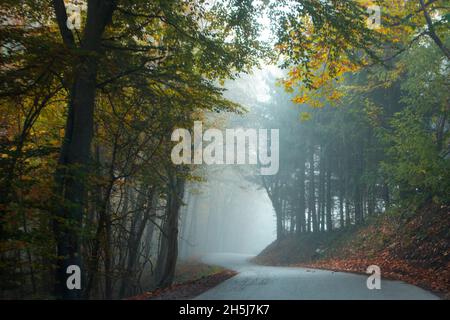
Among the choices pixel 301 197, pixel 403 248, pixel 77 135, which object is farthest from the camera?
pixel 301 197

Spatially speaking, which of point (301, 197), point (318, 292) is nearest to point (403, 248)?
point (318, 292)

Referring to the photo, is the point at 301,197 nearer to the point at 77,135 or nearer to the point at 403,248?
the point at 403,248

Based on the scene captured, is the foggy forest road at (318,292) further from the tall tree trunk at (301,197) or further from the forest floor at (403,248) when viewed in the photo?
the tall tree trunk at (301,197)

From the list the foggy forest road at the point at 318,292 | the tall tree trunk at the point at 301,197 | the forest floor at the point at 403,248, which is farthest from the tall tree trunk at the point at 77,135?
the tall tree trunk at the point at 301,197

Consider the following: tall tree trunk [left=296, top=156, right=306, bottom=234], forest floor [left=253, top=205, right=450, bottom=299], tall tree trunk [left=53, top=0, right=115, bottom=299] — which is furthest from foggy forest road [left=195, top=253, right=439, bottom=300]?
tall tree trunk [left=296, top=156, right=306, bottom=234]

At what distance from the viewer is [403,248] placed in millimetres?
14891

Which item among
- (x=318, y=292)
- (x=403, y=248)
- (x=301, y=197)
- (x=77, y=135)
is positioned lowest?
(x=318, y=292)

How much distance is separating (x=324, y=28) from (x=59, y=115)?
25.7 ft

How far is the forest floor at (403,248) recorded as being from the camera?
11266 millimetres

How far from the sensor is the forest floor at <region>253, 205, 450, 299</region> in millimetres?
11266

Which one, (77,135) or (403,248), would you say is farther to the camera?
(403,248)

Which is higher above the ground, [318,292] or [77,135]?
[77,135]

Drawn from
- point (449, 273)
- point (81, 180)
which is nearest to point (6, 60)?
point (81, 180)
